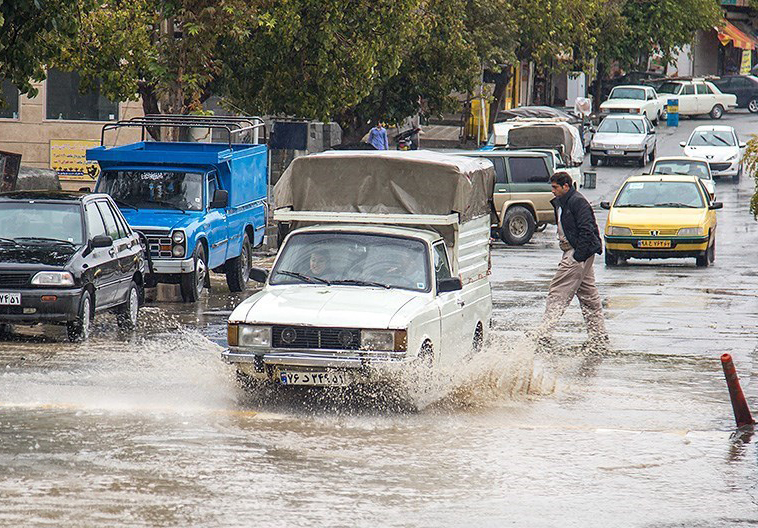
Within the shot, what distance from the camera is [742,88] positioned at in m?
70.6

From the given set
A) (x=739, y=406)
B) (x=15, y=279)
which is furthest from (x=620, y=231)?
(x=739, y=406)

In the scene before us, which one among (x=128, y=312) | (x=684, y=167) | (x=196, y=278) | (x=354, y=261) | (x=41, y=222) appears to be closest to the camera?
(x=354, y=261)

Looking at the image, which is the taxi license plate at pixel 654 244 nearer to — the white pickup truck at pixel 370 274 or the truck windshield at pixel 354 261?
the white pickup truck at pixel 370 274

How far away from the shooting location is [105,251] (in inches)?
645

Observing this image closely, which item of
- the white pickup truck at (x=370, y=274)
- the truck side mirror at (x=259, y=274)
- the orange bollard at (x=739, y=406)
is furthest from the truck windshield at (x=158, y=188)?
the orange bollard at (x=739, y=406)

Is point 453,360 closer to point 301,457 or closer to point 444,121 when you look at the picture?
point 301,457

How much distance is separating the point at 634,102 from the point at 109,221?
45898mm

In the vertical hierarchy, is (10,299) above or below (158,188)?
below

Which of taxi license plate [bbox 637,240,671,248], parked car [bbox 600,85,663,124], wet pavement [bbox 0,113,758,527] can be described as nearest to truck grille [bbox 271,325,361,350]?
wet pavement [bbox 0,113,758,527]

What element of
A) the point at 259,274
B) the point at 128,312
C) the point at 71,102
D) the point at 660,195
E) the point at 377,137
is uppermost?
the point at 71,102

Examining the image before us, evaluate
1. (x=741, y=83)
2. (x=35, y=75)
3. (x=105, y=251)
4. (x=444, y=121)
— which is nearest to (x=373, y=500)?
(x=105, y=251)

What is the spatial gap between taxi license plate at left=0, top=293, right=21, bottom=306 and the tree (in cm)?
293

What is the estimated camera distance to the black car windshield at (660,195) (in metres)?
27.0

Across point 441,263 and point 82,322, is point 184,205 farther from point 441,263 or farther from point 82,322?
point 441,263
